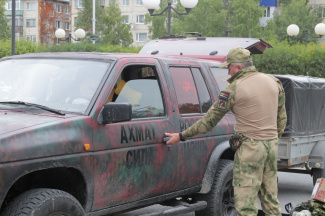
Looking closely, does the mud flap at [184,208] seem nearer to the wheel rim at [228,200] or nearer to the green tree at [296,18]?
the wheel rim at [228,200]

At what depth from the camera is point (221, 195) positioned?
6.89 metres

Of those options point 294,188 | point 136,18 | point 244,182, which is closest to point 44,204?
point 244,182

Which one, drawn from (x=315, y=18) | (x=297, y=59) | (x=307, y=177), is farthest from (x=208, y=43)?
(x=315, y=18)

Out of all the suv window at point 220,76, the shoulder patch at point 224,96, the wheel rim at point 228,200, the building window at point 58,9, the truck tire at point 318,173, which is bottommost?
the truck tire at point 318,173

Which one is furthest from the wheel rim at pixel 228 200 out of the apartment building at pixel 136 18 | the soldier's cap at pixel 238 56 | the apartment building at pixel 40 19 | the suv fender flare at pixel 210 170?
the apartment building at pixel 40 19

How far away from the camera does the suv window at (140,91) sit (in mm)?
5816

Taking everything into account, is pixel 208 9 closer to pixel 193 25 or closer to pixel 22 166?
pixel 193 25

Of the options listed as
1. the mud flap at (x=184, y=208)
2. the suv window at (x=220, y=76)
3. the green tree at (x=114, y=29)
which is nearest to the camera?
the mud flap at (x=184, y=208)

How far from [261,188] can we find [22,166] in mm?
2475

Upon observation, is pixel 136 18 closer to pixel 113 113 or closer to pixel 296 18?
pixel 296 18

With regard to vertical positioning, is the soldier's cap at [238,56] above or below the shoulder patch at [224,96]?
above

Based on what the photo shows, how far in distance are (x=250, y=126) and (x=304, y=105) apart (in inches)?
167

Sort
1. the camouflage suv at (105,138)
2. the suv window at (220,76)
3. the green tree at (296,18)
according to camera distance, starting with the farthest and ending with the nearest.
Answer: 1. the green tree at (296,18)
2. the suv window at (220,76)
3. the camouflage suv at (105,138)

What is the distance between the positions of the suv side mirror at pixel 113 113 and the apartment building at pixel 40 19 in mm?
92298
